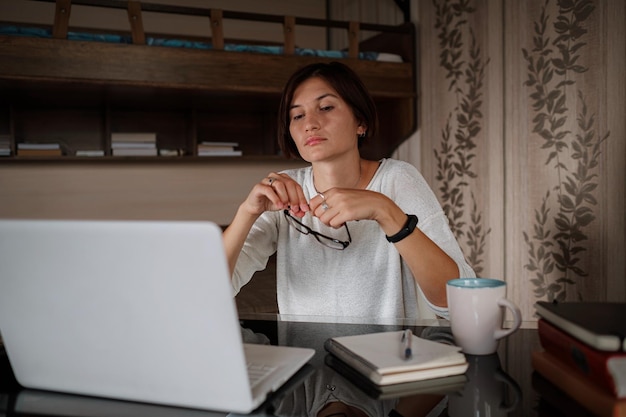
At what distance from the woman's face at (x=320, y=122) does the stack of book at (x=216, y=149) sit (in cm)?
212

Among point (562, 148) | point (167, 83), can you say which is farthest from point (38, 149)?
point (562, 148)

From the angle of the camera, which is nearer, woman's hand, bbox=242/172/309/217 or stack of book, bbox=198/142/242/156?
woman's hand, bbox=242/172/309/217

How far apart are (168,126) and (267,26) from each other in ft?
3.82

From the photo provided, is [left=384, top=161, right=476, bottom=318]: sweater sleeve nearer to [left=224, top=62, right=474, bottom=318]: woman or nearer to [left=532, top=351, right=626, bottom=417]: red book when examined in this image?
[left=224, top=62, right=474, bottom=318]: woman

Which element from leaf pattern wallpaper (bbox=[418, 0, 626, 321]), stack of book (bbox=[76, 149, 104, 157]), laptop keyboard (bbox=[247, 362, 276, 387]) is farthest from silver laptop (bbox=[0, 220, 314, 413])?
stack of book (bbox=[76, 149, 104, 157])

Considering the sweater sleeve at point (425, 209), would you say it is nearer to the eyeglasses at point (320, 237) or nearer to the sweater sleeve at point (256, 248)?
the eyeglasses at point (320, 237)

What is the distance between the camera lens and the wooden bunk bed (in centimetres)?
282

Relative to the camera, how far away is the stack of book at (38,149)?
10.8 ft

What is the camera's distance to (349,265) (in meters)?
1.47

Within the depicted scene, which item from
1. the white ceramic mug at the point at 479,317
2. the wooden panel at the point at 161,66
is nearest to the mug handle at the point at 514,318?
the white ceramic mug at the point at 479,317

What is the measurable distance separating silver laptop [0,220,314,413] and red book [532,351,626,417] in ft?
1.11

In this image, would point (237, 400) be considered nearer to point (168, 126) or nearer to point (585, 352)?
point (585, 352)

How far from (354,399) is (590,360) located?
27 centimetres

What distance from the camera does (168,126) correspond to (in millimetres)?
3844
